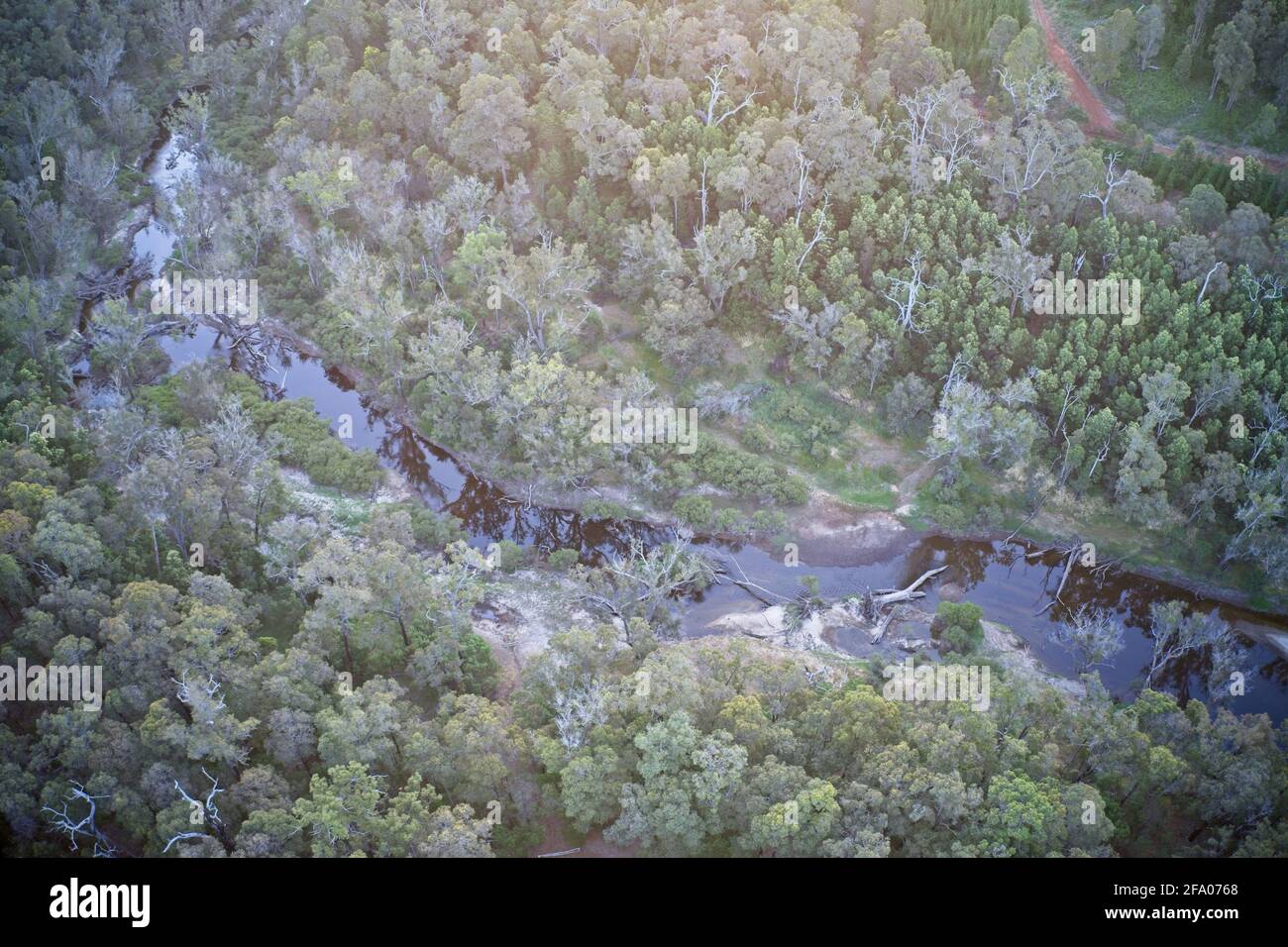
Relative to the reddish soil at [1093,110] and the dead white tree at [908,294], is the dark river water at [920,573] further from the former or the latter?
the reddish soil at [1093,110]

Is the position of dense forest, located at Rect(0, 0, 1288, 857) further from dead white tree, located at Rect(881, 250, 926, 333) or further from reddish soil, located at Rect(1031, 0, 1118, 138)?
reddish soil, located at Rect(1031, 0, 1118, 138)

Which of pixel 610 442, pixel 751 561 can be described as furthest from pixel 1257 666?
pixel 610 442

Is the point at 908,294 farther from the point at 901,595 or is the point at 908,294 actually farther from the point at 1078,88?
the point at 1078,88

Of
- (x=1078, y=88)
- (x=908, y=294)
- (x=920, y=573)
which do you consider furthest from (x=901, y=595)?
(x=1078, y=88)

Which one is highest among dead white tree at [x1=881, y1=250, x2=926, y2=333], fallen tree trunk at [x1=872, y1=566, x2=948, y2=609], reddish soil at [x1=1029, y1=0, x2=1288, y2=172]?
reddish soil at [x1=1029, y1=0, x2=1288, y2=172]

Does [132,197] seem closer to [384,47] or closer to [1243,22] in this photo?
[384,47]

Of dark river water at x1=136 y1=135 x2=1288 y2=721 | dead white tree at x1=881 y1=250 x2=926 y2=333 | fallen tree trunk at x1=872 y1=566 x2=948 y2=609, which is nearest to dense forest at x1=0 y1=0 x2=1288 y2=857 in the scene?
fallen tree trunk at x1=872 y1=566 x2=948 y2=609
